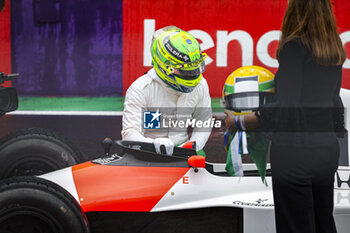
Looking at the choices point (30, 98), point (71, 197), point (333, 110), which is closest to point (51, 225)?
point (71, 197)

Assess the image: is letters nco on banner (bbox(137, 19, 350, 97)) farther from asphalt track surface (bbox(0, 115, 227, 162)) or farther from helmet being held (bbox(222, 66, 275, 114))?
helmet being held (bbox(222, 66, 275, 114))

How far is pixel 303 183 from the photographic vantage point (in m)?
1.39

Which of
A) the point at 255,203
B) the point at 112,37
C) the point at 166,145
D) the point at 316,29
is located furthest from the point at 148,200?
the point at 112,37

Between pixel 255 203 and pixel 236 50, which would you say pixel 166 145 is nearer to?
pixel 255 203

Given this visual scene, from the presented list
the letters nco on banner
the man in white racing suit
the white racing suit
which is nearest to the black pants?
the man in white racing suit

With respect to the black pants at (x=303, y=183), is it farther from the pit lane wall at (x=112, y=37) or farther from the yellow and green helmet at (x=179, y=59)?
the pit lane wall at (x=112, y=37)

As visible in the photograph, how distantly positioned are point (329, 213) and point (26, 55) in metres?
2.07

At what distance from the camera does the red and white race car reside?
1644 millimetres

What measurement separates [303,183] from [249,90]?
425mm

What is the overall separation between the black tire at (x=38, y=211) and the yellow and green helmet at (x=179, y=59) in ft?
2.56

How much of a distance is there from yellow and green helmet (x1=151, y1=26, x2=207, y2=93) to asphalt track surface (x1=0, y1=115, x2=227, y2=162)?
2.77ft

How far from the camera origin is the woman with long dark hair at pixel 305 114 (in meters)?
1.34

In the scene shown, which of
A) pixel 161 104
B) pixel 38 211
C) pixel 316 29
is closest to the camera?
pixel 316 29

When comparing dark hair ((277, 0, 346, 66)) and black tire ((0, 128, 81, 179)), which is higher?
dark hair ((277, 0, 346, 66))
